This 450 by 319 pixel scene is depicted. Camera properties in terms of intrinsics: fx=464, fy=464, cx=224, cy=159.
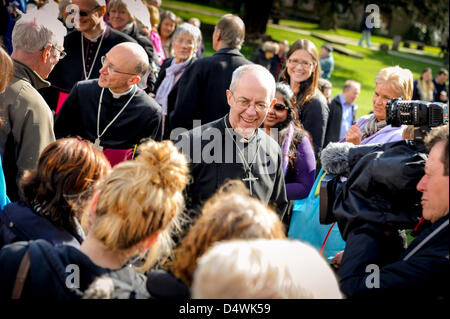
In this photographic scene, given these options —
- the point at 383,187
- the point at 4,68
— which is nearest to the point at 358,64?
the point at 383,187

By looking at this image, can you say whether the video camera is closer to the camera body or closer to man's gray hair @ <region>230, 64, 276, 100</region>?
the camera body

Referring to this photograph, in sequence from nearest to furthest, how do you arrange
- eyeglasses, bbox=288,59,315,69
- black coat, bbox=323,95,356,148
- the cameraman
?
the cameraman < eyeglasses, bbox=288,59,315,69 < black coat, bbox=323,95,356,148

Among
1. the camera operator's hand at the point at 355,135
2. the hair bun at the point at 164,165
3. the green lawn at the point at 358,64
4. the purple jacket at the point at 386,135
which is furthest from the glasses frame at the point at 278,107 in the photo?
the green lawn at the point at 358,64

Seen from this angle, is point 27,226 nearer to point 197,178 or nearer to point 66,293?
point 66,293

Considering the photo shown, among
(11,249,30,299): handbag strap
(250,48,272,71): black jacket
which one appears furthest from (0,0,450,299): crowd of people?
(250,48,272,71): black jacket

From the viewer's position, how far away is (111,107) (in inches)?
152

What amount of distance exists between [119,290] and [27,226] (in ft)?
1.78

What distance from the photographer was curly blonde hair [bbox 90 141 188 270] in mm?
1779

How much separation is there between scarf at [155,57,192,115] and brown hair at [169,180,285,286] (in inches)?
168

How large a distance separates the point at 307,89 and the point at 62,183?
123 inches

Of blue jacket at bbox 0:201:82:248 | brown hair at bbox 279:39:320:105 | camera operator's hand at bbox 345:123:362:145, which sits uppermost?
brown hair at bbox 279:39:320:105

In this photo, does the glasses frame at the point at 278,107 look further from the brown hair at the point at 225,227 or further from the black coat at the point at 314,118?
the brown hair at the point at 225,227

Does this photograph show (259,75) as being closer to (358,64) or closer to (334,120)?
Result: (334,120)
